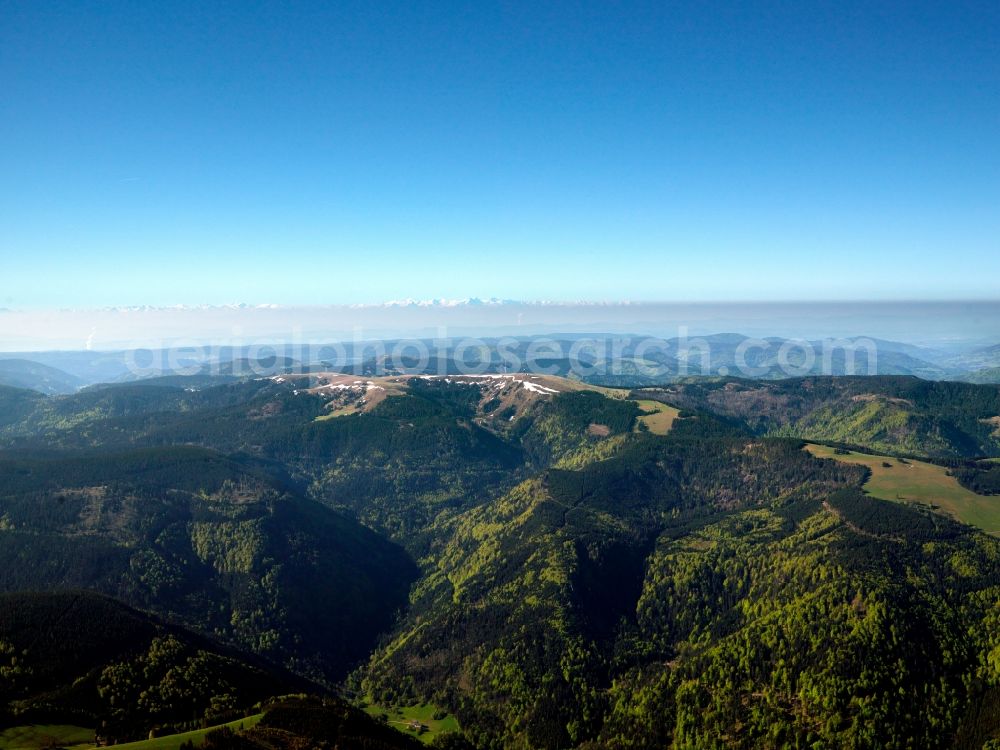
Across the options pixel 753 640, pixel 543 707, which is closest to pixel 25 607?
pixel 543 707

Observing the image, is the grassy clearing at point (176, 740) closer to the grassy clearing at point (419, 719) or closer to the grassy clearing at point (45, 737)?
the grassy clearing at point (45, 737)

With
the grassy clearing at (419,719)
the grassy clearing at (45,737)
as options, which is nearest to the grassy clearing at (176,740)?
the grassy clearing at (45,737)

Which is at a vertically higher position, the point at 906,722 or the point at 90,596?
the point at 90,596

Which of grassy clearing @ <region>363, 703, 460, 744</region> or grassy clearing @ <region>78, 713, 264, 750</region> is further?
grassy clearing @ <region>363, 703, 460, 744</region>

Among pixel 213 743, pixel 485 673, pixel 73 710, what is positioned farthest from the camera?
pixel 485 673

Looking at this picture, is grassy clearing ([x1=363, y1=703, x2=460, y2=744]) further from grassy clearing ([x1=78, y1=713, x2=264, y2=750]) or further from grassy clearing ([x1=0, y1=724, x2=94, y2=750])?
grassy clearing ([x1=0, y1=724, x2=94, y2=750])

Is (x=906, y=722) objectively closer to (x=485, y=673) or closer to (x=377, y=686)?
(x=485, y=673)

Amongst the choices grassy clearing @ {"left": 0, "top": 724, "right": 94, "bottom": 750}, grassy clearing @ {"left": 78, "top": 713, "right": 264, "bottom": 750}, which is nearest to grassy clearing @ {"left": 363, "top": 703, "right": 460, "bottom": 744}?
grassy clearing @ {"left": 78, "top": 713, "right": 264, "bottom": 750}
